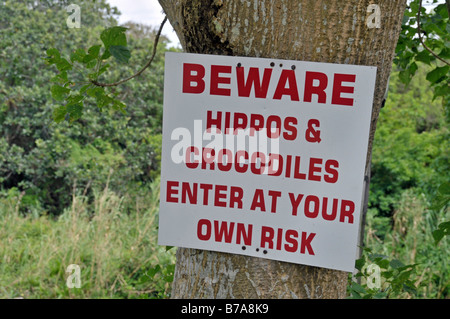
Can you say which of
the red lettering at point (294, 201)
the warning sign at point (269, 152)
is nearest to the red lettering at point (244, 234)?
the warning sign at point (269, 152)

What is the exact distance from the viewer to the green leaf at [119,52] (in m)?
1.47

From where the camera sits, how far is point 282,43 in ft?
4.15

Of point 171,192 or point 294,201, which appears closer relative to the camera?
point 294,201

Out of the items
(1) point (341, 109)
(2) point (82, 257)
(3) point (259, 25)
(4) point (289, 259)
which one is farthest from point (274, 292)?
(2) point (82, 257)

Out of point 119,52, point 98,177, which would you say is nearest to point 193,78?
point 119,52

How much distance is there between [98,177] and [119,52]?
17.4ft

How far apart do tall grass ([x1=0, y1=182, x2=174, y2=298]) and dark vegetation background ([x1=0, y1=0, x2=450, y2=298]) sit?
0.04ft

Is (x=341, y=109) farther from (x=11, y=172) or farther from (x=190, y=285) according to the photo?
(x=11, y=172)

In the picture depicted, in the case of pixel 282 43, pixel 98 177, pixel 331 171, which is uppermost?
pixel 282 43

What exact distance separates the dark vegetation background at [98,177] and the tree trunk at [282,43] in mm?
3158

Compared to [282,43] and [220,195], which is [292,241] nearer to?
[220,195]

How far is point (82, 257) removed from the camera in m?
4.58

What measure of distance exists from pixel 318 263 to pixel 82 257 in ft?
12.3

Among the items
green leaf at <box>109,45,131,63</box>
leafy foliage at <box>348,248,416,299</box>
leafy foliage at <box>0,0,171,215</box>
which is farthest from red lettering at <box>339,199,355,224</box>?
leafy foliage at <box>0,0,171,215</box>
